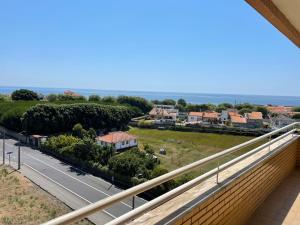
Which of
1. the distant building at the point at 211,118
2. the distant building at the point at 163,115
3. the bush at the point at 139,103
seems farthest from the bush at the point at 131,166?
the bush at the point at 139,103

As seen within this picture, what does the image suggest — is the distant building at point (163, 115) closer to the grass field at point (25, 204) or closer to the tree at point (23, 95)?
the tree at point (23, 95)

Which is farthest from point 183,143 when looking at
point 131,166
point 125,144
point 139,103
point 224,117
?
point 139,103

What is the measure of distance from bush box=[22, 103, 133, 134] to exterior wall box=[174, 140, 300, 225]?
2892 cm

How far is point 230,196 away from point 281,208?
1.43 meters

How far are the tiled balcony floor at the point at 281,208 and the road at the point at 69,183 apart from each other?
910 cm

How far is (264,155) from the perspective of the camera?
361 cm

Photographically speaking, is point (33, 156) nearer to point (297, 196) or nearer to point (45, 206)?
point (45, 206)

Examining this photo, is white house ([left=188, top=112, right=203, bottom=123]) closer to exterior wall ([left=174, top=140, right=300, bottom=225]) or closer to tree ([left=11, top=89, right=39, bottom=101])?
tree ([left=11, top=89, right=39, bottom=101])

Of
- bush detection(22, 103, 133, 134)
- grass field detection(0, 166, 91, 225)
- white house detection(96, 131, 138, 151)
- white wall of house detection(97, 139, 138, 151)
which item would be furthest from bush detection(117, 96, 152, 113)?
grass field detection(0, 166, 91, 225)

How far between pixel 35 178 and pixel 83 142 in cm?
548

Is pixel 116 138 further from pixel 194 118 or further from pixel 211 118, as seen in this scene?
pixel 194 118

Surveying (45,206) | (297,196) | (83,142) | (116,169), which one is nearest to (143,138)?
(83,142)

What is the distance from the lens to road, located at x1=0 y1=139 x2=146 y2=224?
44.4ft

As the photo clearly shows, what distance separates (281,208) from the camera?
3523 mm
